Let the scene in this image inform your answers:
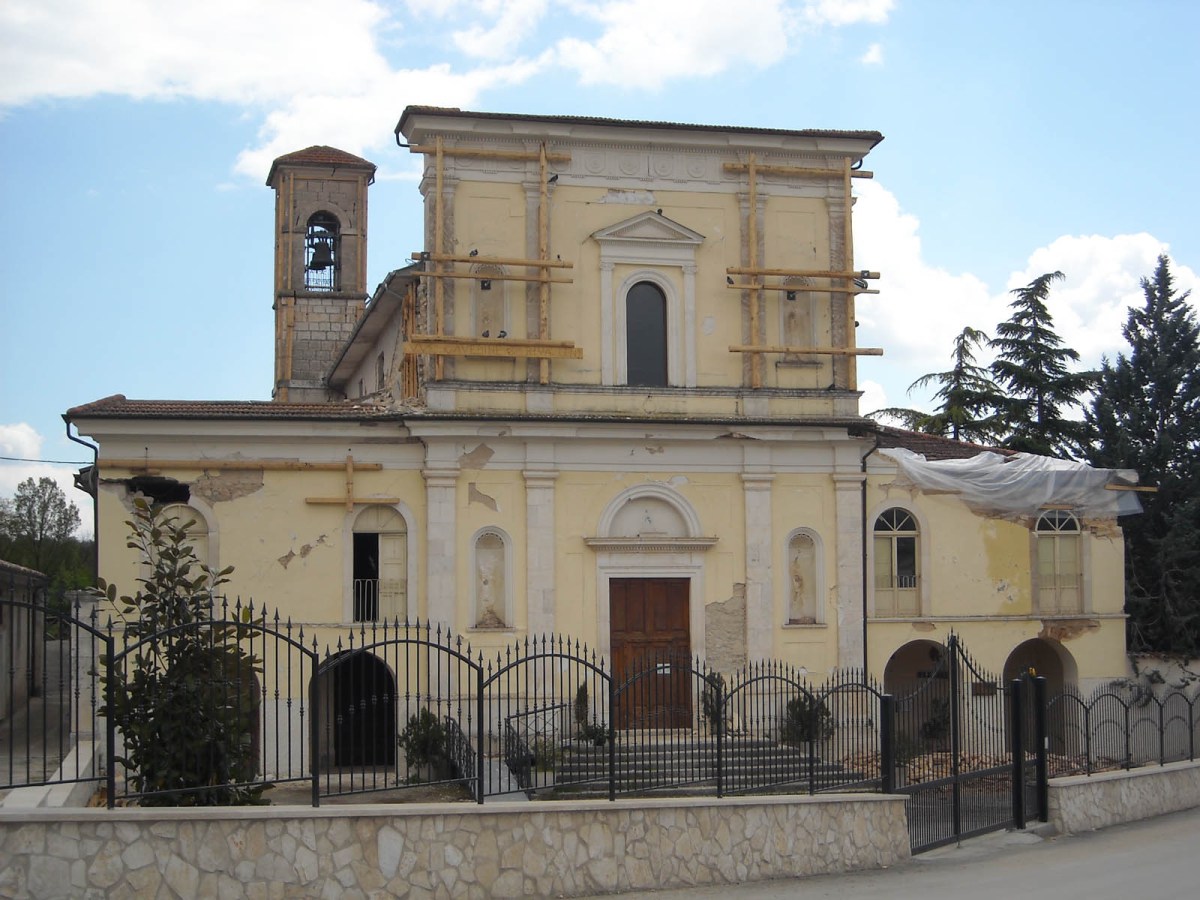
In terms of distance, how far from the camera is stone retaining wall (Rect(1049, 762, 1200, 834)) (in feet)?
60.3

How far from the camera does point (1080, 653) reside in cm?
2558

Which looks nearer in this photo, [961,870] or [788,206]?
[961,870]

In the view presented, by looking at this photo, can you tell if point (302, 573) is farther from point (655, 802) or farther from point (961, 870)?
point (961, 870)

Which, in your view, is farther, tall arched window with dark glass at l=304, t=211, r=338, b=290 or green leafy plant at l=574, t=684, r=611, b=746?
tall arched window with dark glass at l=304, t=211, r=338, b=290

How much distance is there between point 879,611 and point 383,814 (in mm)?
13667

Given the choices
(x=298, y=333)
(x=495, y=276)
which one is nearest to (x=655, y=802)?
(x=495, y=276)

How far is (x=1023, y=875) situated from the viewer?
1523cm

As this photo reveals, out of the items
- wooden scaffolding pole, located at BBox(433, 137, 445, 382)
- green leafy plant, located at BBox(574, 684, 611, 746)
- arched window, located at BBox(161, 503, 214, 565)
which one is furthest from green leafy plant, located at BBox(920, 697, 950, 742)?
arched window, located at BBox(161, 503, 214, 565)

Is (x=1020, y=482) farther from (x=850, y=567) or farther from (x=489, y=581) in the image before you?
(x=489, y=581)

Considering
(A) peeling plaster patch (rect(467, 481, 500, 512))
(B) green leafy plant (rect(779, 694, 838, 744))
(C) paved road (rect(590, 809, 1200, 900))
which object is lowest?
(C) paved road (rect(590, 809, 1200, 900))

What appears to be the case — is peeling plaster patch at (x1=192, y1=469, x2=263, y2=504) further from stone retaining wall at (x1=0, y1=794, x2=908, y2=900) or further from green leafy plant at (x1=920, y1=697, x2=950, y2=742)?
green leafy plant at (x1=920, y1=697, x2=950, y2=742)

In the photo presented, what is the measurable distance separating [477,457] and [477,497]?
2.17ft

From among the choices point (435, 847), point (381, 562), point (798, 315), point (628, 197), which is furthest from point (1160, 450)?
point (435, 847)

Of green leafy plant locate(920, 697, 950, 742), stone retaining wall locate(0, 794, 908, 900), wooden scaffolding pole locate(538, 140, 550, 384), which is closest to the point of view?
stone retaining wall locate(0, 794, 908, 900)
